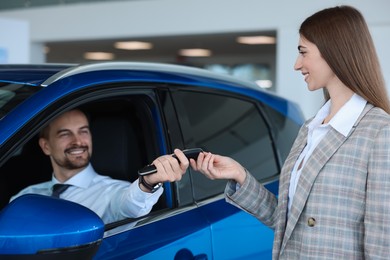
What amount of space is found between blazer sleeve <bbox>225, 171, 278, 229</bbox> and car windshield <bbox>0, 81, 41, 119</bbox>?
0.69 meters

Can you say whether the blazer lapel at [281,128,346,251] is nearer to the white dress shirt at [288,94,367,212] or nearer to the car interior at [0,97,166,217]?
the white dress shirt at [288,94,367,212]

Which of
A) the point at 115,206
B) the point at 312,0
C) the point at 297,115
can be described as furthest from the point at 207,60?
the point at 115,206

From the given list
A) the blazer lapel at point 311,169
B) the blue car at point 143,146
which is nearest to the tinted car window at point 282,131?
the blue car at point 143,146

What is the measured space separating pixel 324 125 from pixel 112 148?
47.2 inches

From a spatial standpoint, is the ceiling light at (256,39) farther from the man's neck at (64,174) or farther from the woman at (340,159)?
the woman at (340,159)

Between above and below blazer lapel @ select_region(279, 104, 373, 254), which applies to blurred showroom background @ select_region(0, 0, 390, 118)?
above

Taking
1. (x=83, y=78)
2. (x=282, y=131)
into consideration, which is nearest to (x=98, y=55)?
A: (x=282, y=131)

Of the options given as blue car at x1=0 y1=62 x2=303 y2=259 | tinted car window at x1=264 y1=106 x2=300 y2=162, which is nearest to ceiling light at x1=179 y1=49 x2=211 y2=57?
blue car at x1=0 y1=62 x2=303 y2=259

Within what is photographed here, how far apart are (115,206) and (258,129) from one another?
951 mm

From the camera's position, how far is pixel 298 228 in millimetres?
1791

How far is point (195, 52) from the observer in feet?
50.9

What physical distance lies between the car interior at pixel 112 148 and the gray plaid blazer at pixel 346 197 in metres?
0.82

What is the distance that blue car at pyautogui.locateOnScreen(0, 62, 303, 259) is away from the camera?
5.35 ft

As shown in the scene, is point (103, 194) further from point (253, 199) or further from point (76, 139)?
point (253, 199)
